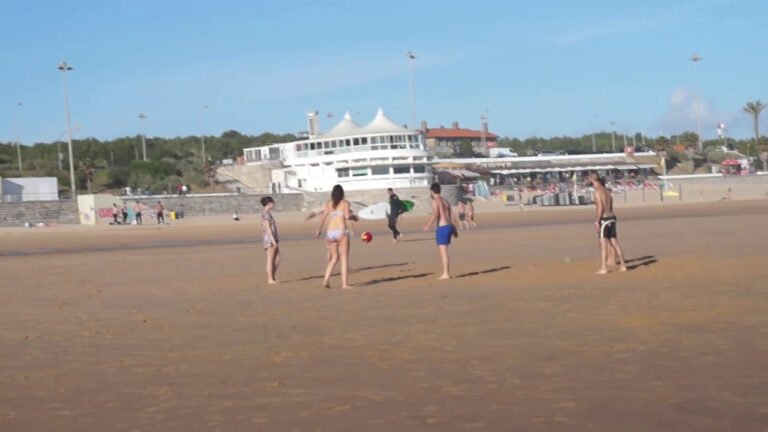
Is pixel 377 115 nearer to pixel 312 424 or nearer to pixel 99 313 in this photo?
pixel 99 313

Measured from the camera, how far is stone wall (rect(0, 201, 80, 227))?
55500mm

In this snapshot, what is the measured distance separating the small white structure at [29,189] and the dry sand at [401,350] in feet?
157

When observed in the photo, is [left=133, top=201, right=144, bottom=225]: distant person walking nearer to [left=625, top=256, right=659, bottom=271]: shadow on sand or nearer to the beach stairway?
the beach stairway

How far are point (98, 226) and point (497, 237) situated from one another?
2843cm

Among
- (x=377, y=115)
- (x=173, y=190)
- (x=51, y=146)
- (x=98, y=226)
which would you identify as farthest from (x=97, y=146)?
(x=98, y=226)

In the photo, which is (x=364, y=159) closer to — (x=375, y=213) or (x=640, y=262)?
(x=375, y=213)

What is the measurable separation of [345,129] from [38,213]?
84.7 feet

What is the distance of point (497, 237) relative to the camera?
92.5ft

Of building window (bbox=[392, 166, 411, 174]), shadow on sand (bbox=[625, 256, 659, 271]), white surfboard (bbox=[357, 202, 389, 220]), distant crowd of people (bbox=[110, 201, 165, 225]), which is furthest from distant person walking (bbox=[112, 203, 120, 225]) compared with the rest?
shadow on sand (bbox=[625, 256, 659, 271])

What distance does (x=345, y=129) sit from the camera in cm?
7581

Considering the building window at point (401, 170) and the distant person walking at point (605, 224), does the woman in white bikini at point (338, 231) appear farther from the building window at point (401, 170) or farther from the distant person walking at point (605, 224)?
the building window at point (401, 170)

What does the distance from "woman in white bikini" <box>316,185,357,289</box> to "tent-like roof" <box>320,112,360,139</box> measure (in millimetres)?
60200

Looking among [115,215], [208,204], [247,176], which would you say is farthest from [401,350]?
[247,176]

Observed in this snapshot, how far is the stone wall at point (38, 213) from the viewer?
55.5 meters
